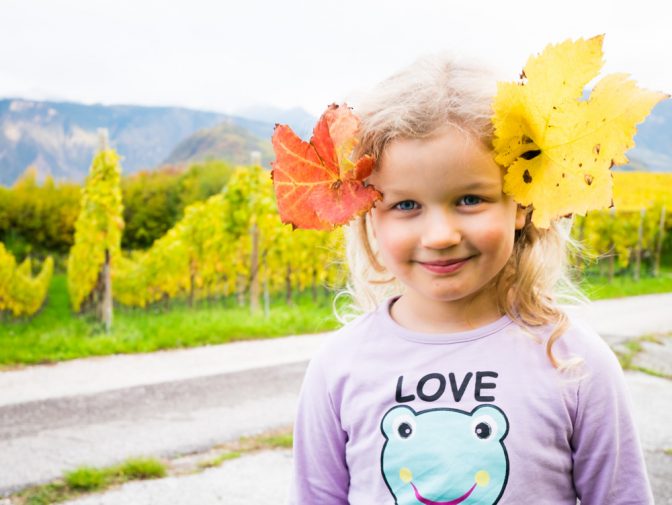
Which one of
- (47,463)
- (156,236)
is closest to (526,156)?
(47,463)

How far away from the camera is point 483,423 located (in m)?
1.23

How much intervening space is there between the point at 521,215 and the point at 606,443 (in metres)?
0.47

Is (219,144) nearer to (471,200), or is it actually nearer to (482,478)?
(471,200)

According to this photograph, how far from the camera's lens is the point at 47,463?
343 centimetres

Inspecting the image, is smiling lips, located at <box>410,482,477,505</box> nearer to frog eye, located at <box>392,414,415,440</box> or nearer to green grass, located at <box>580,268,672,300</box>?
frog eye, located at <box>392,414,415,440</box>

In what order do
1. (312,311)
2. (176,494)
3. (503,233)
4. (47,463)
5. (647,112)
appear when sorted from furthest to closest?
1. (312,311)
2. (47,463)
3. (176,494)
4. (503,233)
5. (647,112)

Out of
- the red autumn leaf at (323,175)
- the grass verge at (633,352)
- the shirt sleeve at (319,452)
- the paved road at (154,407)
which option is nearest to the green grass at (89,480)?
the paved road at (154,407)

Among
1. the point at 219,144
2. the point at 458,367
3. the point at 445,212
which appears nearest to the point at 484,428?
the point at 458,367

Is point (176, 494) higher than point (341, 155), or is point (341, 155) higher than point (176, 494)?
point (341, 155)

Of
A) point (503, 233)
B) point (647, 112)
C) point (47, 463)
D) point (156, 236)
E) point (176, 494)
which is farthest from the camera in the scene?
point (156, 236)

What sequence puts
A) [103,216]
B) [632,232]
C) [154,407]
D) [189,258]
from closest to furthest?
[154,407] → [103,216] → [189,258] → [632,232]

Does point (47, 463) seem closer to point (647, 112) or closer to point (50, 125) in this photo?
point (647, 112)

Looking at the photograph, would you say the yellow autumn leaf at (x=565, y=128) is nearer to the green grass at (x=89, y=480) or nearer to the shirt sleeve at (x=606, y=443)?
the shirt sleeve at (x=606, y=443)

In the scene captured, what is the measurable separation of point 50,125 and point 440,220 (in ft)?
326
